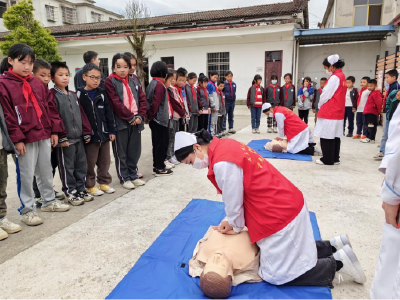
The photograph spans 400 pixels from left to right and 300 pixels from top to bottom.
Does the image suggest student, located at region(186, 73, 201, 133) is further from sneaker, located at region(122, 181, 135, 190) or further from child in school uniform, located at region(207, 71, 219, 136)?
sneaker, located at region(122, 181, 135, 190)

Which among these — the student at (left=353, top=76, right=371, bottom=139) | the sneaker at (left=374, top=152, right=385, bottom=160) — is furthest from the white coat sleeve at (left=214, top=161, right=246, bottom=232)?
the student at (left=353, top=76, right=371, bottom=139)

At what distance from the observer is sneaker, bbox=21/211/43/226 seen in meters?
2.94

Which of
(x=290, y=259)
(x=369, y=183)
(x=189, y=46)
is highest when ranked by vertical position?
(x=189, y=46)

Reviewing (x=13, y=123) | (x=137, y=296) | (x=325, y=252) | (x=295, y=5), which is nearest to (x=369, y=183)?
(x=325, y=252)

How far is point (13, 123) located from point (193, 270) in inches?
83.2

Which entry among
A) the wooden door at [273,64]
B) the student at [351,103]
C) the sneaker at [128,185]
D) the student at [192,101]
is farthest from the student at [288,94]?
the wooden door at [273,64]

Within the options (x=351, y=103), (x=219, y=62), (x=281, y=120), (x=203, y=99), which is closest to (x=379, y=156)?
(x=281, y=120)

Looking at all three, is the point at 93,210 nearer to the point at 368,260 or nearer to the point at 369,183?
the point at 368,260

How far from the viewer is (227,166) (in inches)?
72.0

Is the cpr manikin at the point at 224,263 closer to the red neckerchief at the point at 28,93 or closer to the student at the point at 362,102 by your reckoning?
the red neckerchief at the point at 28,93

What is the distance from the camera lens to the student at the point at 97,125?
3.58 metres

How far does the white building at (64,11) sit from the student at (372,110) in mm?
28441

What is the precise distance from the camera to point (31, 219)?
2945mm

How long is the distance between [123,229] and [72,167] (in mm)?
1089
